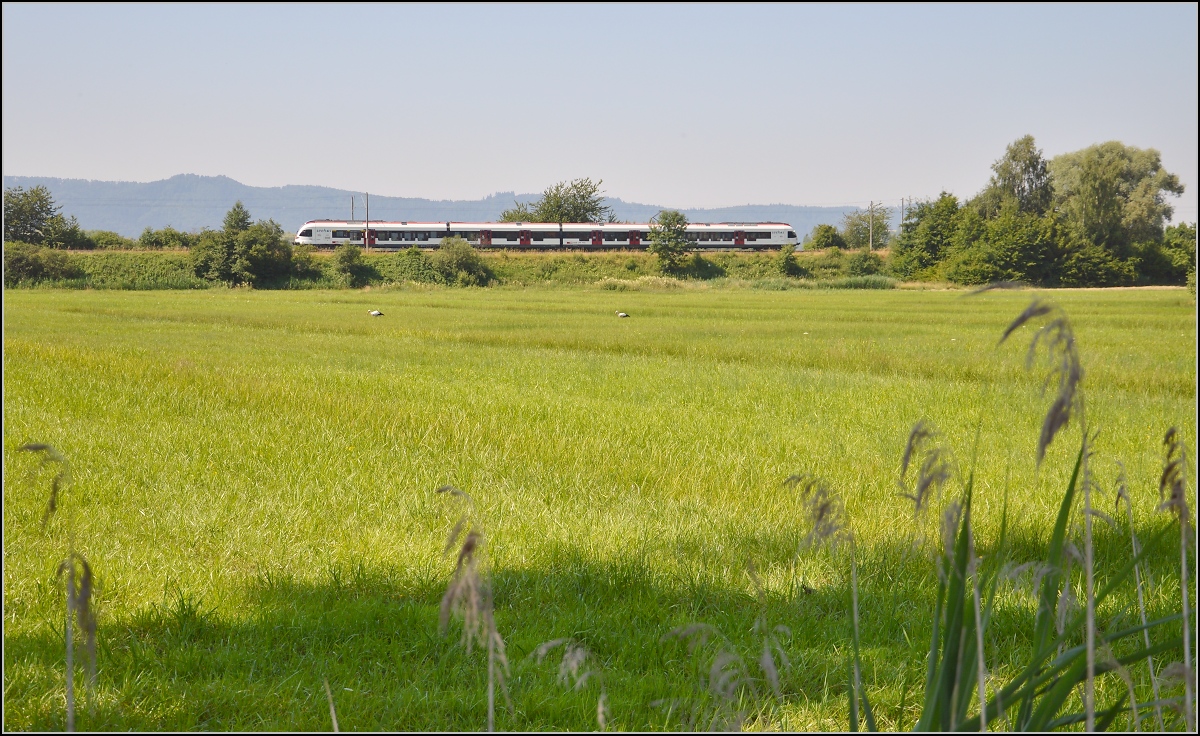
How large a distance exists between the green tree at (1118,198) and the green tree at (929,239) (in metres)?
8.75

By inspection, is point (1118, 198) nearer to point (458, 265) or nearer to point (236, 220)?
point (458, 265)

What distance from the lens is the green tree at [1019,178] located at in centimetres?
8388

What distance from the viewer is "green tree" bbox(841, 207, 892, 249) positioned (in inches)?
4587

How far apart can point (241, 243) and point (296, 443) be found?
216 feet

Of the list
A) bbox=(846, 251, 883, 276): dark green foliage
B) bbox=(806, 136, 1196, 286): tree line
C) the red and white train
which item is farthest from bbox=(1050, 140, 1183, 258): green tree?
the red and white train

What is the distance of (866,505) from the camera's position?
7.59 m

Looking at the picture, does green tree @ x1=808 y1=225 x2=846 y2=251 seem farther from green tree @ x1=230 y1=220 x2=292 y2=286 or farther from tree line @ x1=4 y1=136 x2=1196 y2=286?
green tree @ x1=230 y1=220 x2=292 y2=286

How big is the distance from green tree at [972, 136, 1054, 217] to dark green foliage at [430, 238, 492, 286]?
157 feet

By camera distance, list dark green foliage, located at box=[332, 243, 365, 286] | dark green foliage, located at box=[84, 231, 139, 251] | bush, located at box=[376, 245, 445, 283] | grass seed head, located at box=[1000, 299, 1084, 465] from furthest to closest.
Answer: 1. dark green foliage, located at box=[84, 231, 139, 251]
2. bush, located at box=[376, 245, 445, 283]
3. dark green foliage, located at box=[332, 243, 365, 286]
4. grass seed head, located at box=[1000, 299, 1084, 465]

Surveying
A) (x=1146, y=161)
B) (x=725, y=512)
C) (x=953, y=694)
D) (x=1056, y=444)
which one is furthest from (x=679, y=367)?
(x=1146, y=161)

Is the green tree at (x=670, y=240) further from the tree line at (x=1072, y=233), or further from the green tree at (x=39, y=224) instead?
the green tree at (x=39, y=224)

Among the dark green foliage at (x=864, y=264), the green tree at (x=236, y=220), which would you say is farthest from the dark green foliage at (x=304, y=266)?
the dark green foliage at (x=864, y=264)

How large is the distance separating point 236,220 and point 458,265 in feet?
75.6

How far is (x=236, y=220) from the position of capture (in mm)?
82000
